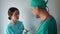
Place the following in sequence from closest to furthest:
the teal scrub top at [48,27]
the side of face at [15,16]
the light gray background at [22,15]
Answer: the teal scrub top at [48,27] < the side of face at [15,16] < the light gray background at [22,15]

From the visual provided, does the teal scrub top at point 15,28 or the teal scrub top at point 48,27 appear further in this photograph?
the teal scrub top at point 15,28

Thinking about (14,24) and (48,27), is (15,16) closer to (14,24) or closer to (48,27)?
(14,24)

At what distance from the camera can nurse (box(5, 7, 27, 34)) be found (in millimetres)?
1417

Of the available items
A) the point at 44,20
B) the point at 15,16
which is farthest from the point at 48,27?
the point at 15,16

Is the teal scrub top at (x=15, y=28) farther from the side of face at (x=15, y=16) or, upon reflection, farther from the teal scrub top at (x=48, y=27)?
the teal scrub top at (x=48, y=27)

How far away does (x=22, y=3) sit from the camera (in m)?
1.56

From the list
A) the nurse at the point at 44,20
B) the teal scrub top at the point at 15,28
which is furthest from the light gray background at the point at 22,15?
the nurse at the point at 44,20

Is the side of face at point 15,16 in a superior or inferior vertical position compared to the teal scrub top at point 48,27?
superior

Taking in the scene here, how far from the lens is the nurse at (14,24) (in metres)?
1.42

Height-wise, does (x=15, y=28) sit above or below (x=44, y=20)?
below

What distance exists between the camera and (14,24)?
1.45 m

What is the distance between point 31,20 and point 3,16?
0.34 metres

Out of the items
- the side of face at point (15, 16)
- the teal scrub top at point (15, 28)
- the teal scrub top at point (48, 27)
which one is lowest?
the teal scrub top at point (15, 28)

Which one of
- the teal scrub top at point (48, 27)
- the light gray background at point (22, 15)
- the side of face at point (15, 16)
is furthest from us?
the light gray background at point (22, 15)
